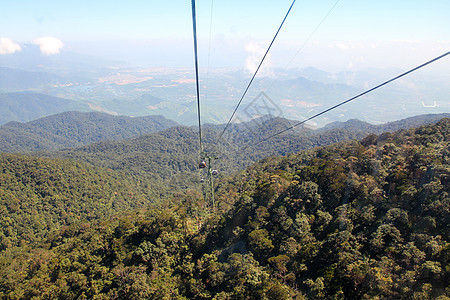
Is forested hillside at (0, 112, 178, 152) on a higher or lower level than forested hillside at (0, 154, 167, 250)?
higher

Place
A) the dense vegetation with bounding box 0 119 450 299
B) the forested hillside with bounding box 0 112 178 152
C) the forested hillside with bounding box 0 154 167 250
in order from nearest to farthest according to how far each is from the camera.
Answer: the dense vegetation with bounding box 0 119 450 299 < the forested hillside with bounding box 0 154 167 250 < the forested hillside with bounding box 0 112 178 152

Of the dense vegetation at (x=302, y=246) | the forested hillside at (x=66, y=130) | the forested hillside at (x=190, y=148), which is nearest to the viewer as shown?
the dense vegetation at (x=302, y=246)

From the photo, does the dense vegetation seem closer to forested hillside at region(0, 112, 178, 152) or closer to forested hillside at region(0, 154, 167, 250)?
forested hillside at region(0, 154, 167, 250)

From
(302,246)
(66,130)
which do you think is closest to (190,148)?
(302,246)

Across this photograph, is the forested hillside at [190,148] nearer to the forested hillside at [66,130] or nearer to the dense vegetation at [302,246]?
the forested hillside at [66,130]

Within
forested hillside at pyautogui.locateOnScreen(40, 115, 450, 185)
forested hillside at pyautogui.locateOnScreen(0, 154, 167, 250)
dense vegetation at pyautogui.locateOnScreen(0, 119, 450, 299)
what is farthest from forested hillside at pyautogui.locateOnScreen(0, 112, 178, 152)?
dense vegetation at pyautogui.locateOnScreen(0, 119, 450, 299)

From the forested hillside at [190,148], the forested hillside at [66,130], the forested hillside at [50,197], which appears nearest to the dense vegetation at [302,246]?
the forested hillside at [50,197]

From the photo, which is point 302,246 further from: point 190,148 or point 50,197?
point 190,148

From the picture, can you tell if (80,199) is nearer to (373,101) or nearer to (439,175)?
(439,175)
